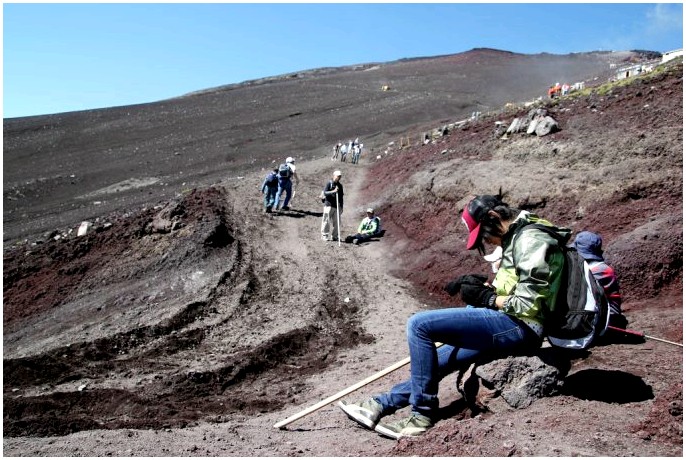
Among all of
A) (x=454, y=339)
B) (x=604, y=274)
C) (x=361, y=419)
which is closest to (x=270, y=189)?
(x=604, y=274)

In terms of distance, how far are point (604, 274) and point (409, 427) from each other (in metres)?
3.29

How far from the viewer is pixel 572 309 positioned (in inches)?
162

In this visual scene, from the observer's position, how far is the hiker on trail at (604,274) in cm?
634

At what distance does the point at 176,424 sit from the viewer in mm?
5867

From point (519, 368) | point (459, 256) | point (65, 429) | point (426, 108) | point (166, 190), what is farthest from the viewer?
point (426, 108)

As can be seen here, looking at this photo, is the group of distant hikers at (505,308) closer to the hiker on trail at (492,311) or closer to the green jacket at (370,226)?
the hiker on trail at (492,311)

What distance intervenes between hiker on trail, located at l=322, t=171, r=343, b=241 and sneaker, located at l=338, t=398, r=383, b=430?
1002cm

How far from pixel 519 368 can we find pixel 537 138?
1251 cm

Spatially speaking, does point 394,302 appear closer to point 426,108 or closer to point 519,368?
point 519,368

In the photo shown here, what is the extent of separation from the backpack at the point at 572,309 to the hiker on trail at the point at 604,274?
2.11 metres

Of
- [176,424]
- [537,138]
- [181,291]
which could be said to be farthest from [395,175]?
[176,424]

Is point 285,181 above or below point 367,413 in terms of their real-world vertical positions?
above

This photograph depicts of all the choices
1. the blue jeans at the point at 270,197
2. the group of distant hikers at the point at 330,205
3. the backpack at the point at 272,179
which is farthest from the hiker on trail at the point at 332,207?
the blue jeans at the point at 270,197

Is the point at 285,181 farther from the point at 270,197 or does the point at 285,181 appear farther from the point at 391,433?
the point at 391,433
